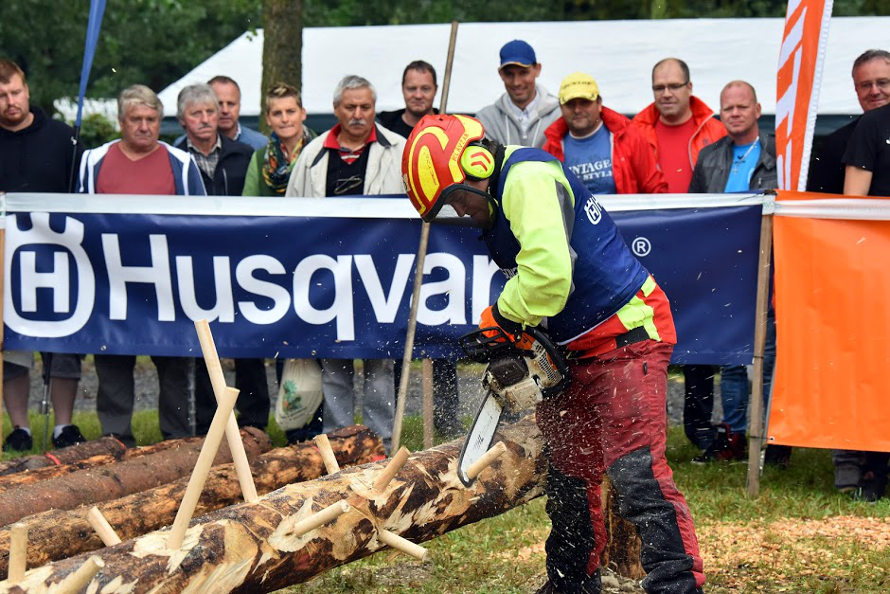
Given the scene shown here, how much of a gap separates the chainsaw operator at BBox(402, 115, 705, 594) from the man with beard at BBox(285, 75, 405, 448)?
2345mm

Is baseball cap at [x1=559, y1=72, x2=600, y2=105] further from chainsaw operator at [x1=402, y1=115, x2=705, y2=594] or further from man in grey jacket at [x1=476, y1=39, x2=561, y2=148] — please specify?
chainsaw operator at [x1=402, y1=115, x2=705, y2=594]

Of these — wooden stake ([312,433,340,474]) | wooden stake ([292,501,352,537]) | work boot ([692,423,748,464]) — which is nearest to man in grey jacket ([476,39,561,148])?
work boot ([692,423,748,464])

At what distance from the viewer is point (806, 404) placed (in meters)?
6.21

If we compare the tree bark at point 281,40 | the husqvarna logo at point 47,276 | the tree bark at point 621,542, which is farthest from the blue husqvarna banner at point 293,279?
the tree bark at point 281,40

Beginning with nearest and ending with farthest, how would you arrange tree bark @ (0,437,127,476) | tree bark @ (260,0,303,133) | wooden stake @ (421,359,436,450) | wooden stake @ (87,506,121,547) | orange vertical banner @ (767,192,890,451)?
wooden stake @ (87,506,121,547)
tree bark @ (0,437,127,476)
orange vertical banner @ (767,192,890,451)
wooden stake @ (421,359,436,450)
tree bark @ (260,0,303,133)

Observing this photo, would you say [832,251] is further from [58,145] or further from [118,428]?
[58,145]

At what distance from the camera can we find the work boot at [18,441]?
7395 mm

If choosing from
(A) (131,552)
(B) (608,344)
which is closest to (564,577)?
(B) (608,344)

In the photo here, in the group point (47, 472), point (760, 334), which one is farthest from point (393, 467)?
point (760, 334)

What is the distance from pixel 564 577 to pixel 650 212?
258 cm

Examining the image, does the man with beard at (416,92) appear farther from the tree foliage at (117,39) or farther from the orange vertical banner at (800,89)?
the tree foliage at (117,39)

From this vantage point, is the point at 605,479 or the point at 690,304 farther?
the point at 690,304

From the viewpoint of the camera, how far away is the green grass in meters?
4.86

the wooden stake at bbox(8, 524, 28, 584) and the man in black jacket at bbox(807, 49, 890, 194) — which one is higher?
the man in black jacket at bbox(807, 49, 890, 194)
